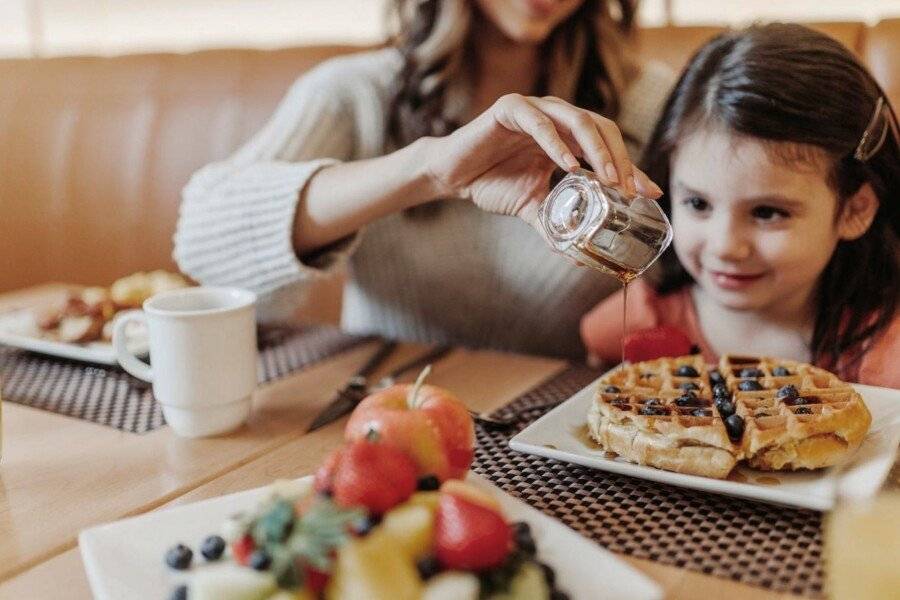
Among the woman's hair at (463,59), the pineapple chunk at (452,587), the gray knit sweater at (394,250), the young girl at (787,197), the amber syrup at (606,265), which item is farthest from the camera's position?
the woman's hair at (463,59)

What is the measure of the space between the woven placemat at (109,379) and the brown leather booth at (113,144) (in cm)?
90

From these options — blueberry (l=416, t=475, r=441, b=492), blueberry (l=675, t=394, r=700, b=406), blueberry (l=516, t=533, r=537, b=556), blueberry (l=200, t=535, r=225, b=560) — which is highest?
blueberry (l=416, t=475, r=441, b=492)

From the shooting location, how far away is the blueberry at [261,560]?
568 millimetres

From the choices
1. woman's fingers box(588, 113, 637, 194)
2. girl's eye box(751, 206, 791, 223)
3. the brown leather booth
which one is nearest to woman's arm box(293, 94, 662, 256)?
woman's fingers box(588, 113, 637, 194)

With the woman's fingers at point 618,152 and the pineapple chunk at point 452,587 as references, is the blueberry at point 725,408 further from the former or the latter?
the pineapple chunk at point 452,587

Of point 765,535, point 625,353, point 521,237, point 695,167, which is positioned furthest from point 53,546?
point 521,237

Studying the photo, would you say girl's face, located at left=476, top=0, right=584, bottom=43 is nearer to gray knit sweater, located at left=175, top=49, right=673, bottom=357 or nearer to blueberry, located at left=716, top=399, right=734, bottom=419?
gray knit sweater, located at left=175, top=49, right=673, bottom=357

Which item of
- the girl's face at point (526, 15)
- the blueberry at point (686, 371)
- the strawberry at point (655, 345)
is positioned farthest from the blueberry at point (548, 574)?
the girl's face at point (526, 15)

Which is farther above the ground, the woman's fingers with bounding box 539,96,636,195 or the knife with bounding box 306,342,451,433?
the woman's fingers with bounding box 539,96,636,195

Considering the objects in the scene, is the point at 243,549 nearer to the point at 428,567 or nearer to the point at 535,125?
the point at 428,567

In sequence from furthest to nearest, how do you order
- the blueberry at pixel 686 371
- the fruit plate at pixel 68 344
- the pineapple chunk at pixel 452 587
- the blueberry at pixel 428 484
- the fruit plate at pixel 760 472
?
the fruit plate at pixel 68 344
the blueberry at pixel 686 371
the fruit plate at pixel 760 472
the blueberry at pixel 428 484
the pineapple chunk at pixel 452 587

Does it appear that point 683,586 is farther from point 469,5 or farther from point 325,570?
point 469,5

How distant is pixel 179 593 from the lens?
24.1 inches

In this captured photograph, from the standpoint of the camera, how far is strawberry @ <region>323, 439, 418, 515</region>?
60 cm
